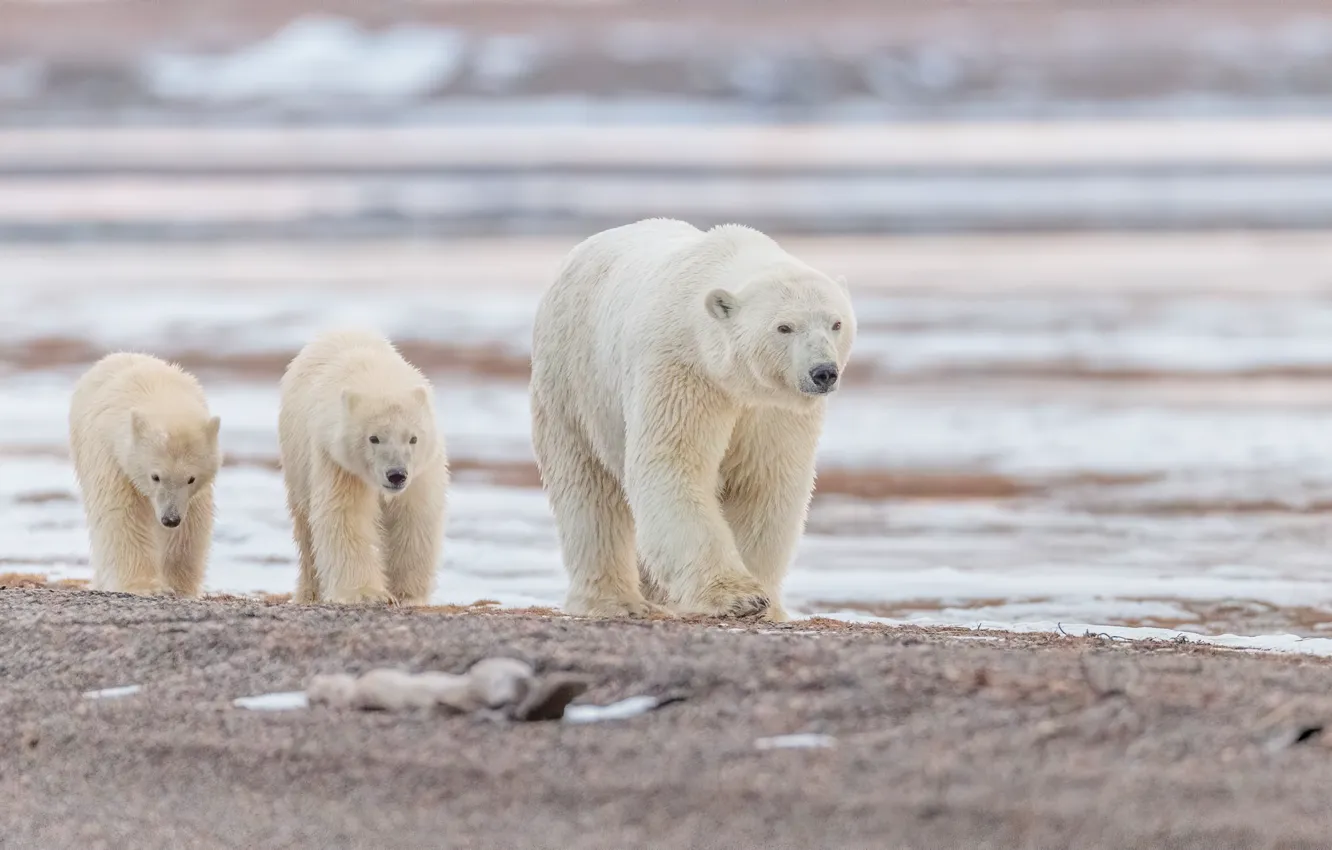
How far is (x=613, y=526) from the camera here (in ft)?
23.6

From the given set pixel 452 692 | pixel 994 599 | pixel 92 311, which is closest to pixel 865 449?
pixel 994 599

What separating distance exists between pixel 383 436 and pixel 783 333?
169 cm

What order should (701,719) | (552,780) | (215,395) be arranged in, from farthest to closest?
(215,395) → (701,719) → (552,780)

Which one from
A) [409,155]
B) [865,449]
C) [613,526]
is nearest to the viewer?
[613,526]

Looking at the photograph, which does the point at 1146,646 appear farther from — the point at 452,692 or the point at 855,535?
the point at 855,535

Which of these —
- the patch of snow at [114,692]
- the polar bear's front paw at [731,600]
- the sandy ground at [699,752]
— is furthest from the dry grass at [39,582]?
the polar bear's front paw at [731,600]

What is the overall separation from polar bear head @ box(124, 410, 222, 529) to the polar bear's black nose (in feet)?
8.51

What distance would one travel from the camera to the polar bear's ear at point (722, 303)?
20.7 ft

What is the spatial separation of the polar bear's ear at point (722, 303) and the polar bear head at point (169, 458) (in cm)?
225

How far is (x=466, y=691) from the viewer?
489cm

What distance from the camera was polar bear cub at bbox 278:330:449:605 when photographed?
23.7ft

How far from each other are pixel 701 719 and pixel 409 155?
141 feet

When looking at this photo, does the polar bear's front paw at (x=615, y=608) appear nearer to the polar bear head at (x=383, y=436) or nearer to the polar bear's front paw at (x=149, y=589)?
the polar bear head at (x=383, y=436)

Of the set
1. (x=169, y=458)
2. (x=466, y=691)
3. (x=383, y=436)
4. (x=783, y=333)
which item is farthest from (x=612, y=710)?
(x=169, y=458)
